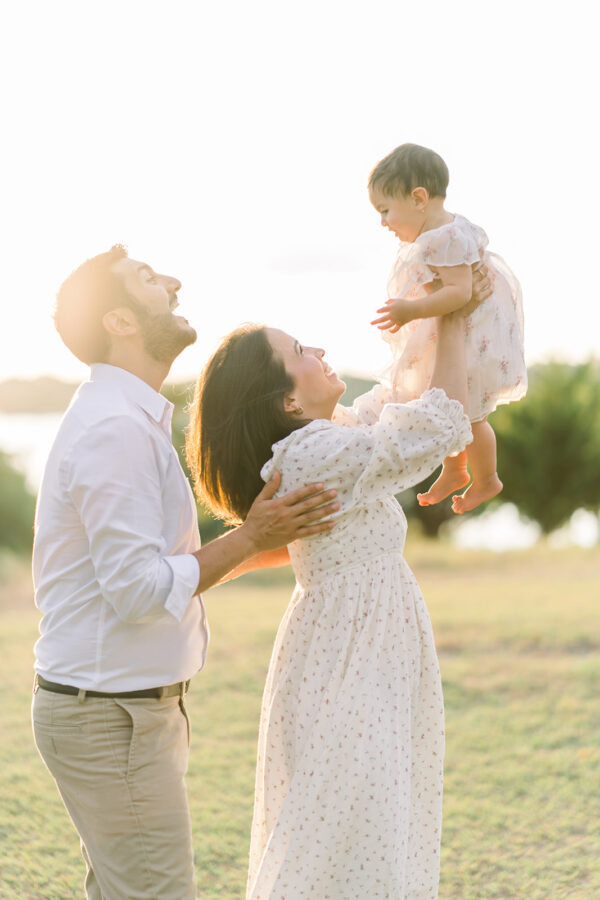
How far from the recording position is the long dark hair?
96.1 inches

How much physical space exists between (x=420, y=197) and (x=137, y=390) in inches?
36.8

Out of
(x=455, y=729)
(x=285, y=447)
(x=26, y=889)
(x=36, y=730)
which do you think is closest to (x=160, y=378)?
(x=285, y=447)

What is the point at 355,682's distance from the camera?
2393 mm

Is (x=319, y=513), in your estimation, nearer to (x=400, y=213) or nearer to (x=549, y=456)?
(x=400, y=213)

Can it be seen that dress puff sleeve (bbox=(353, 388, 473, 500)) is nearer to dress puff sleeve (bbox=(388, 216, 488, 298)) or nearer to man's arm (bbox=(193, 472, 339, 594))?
man's arm (bbox=(193, 472, 339, 594))

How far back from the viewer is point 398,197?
2.69 metres

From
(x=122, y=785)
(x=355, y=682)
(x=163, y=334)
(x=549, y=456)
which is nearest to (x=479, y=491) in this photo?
(x=355, y=682)

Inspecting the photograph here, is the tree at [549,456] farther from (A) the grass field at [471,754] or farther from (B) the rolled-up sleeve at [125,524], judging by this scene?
(B) the rolled-up sleeve at [125,524]

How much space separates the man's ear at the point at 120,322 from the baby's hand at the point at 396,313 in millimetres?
622

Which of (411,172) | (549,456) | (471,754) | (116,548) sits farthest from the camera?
(549,456)

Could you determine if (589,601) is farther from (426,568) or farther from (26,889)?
(26,889)

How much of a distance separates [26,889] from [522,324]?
118 inches

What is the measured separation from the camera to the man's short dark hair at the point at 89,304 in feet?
8.13

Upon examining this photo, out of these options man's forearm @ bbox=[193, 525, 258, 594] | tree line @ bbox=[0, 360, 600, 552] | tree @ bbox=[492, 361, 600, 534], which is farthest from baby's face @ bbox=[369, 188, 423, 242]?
tree @ bbox=[492, 361, 600, 534]
